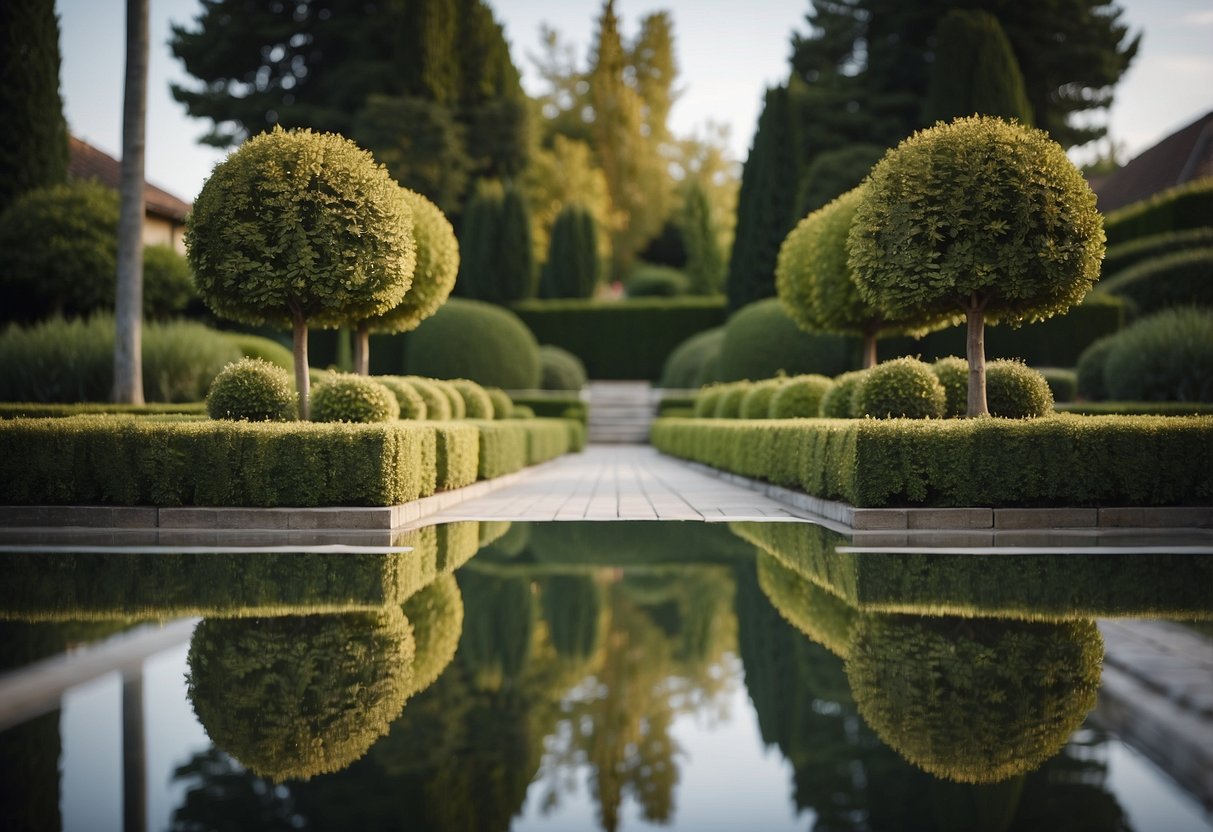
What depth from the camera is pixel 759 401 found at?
1617 centimetres

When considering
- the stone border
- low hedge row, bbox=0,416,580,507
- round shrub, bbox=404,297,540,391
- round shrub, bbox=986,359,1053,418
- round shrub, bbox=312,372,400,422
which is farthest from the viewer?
round shrub, bbox=404,297,540,391

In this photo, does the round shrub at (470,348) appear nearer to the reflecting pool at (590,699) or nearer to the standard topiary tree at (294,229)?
the standard topiary tree at (294,229)

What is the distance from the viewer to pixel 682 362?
1227 inches

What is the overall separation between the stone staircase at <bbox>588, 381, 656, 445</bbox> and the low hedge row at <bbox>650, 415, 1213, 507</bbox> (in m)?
22.1

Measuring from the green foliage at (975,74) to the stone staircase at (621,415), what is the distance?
1208cm

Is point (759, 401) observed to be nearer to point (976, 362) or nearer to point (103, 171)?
point (976, 362)

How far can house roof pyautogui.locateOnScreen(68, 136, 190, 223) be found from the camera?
92.1 ft

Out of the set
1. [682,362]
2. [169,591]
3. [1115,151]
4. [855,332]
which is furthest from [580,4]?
[169,591]

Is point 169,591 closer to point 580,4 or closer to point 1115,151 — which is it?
point 580,4

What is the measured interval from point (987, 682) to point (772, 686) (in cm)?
78

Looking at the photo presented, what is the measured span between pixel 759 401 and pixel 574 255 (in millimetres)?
22495

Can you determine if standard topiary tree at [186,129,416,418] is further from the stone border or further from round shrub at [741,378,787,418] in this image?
round shrub at [741,378,787,418]

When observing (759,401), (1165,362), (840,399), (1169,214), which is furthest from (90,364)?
(1169,214)

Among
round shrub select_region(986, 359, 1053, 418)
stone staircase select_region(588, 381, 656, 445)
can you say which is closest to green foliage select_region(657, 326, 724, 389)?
stone staircase select_region(588, 381, 656, 445)
